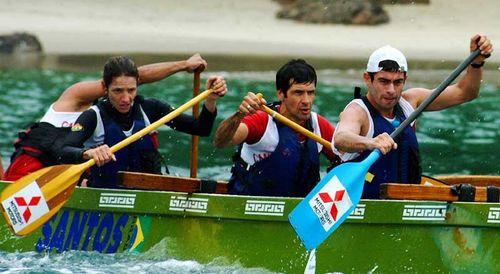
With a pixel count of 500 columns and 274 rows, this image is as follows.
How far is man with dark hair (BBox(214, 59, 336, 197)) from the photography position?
31.1ft

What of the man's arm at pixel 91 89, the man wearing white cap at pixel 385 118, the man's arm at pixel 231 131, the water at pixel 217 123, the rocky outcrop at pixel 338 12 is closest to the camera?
the man wearing white cap at pixel 385 118

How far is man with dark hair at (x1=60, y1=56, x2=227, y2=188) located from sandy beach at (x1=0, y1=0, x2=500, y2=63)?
23.5m

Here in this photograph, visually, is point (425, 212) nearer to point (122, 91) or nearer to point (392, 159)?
point (392, 159)

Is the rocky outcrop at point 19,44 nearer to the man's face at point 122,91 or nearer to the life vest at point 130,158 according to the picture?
the life vest at point 130,158

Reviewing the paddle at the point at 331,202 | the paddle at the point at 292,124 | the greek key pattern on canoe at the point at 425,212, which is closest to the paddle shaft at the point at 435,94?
the paddle at the point at 331,202

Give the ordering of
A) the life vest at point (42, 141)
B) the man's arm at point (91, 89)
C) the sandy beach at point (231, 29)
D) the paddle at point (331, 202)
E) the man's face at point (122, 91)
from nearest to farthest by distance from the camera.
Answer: the paddle at point (331, 202) → the man's face at point (122, 91) → the life vest at point (42, 141) → the man's arm at point (91, 89) → the sandy beach at point (231, 29)

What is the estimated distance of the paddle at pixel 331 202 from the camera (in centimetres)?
894

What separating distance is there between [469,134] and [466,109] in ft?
12.0

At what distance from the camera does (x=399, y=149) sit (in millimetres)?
9359

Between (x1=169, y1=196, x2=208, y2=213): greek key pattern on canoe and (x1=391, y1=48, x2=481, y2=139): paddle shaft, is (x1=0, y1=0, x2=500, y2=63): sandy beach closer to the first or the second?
(x1=169, y1=196, x2=208, y2=213): greek key pattern on canoe

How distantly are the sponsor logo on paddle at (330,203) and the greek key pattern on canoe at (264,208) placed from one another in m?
0.34

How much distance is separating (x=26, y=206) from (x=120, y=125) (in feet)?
2.94

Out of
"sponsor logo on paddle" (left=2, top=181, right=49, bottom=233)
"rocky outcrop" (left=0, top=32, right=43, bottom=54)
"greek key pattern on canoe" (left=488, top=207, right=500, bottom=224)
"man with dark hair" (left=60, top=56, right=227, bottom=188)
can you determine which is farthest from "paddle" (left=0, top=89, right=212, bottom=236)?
"rocky outcrop" (left=0, top=32, right=43, bottom=54)

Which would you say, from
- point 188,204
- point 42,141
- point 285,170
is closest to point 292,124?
point 285,170
